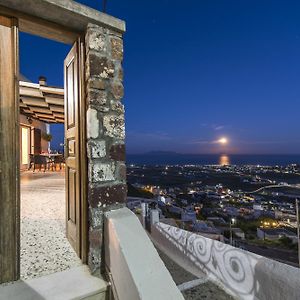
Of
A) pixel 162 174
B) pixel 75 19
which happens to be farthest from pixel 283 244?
Result: pixel 162 174

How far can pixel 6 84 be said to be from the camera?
1.82 meters

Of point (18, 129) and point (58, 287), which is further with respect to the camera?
point (18, 129)

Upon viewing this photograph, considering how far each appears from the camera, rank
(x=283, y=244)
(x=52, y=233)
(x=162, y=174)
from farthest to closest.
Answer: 1. (x=162, y=174)
2. (x=283, y=244)
3. (x=52, y=233)

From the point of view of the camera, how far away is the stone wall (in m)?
1.99

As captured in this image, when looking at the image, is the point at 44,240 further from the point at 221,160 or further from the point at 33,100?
the point at 221,160

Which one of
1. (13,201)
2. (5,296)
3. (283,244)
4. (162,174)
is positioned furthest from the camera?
(162,174)

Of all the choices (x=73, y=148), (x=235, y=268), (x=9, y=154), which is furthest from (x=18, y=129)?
(x=235, y=268)

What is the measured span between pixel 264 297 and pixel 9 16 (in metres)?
3.73

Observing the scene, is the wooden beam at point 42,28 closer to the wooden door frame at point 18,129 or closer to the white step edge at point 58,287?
the wooden door frame at point 18,129

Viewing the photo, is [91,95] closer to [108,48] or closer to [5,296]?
[108,48]

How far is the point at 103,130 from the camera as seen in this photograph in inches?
80.9

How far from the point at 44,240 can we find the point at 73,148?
1.12 meters

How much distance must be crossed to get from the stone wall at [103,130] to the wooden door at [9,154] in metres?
0.59

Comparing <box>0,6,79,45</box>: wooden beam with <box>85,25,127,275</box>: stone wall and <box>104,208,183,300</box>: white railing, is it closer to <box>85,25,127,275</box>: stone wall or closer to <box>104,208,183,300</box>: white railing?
<box>85,25,127,275</box>: stone wall
